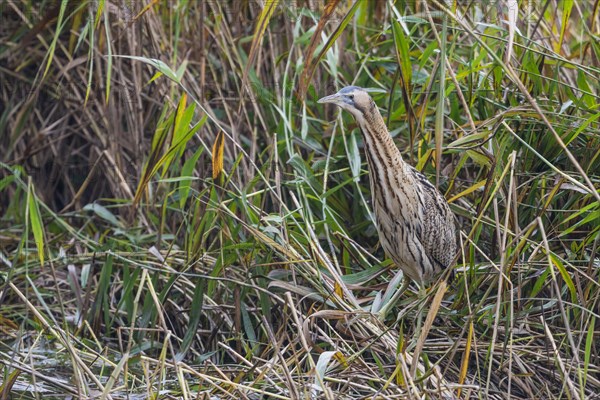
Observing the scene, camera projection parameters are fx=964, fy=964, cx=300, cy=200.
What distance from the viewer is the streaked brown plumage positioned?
115 inches

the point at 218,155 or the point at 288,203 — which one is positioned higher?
the point at 218,155

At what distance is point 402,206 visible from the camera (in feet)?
9.82

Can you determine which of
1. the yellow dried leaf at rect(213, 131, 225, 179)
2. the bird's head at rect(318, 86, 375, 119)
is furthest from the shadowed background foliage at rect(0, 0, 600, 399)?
the bird's head at rect(318, 86, 375, 119)

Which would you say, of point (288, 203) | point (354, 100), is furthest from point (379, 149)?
point (288, 203)

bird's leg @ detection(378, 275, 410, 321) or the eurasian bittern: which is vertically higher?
the eurasian bittern

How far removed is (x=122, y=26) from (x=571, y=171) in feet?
5.93

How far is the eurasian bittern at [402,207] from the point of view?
115 inches

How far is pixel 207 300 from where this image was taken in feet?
10.4

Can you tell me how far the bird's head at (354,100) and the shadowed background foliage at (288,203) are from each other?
12 cm

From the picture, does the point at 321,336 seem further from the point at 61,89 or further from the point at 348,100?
the point at 61,89

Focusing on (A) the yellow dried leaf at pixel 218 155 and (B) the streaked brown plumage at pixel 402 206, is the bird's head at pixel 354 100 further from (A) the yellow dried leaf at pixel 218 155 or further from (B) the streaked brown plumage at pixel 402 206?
Answer: (A) the yellow dried leaf at pixel 218 155

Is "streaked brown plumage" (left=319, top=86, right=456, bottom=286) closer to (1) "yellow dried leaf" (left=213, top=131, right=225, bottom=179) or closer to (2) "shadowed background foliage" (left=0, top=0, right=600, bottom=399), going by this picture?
(2) "shadowed background foliage" (left=0, top=0, right=600, bottom=399)

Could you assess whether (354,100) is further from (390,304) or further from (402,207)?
(390,304)

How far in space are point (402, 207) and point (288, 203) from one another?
619 mm
